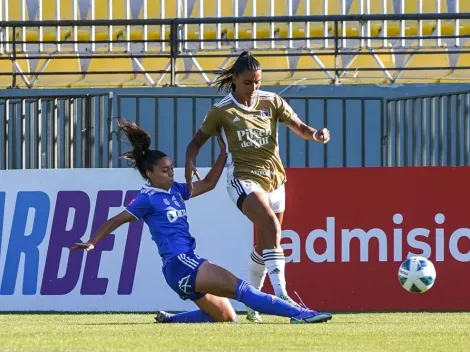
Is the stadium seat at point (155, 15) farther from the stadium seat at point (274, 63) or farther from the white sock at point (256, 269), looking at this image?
the white sock at point (256, 269)

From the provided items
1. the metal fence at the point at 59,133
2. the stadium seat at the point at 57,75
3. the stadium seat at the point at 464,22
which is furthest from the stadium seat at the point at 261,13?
the metal fence at the point at 59,133

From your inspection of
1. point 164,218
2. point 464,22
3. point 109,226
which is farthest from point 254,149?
point 464,22

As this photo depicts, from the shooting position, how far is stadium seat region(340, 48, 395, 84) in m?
16.8

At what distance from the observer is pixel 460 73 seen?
56.4 ft

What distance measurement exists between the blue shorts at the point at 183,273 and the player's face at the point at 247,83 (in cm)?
150

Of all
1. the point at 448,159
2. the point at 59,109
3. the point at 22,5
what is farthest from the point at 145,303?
the point at 22,5

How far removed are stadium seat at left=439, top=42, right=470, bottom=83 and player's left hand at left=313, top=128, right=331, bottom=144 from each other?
7893 mm

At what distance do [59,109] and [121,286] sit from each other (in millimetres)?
2477

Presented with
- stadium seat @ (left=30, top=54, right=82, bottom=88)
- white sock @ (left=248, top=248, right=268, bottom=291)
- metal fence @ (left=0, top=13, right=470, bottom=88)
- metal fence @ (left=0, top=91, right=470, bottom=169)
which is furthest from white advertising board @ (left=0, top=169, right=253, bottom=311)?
stadium seat @ (left=30, top=54, right=82, bottom=88)

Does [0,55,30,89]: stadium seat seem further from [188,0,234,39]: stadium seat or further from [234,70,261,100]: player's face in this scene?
[234,70,261,100]: player's face

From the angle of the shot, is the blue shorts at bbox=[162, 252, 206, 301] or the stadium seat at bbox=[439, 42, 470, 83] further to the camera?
the stadium seat at bbox=[439, 42, 470, 83]

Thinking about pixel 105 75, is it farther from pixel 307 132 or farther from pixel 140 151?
pixel 140 151

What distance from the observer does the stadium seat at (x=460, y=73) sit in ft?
55.2

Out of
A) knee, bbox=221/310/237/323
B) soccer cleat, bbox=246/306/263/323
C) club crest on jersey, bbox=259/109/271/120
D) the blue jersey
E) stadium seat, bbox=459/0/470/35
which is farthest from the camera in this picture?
stadium seat, bbox=459/0/470/35
